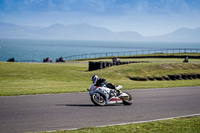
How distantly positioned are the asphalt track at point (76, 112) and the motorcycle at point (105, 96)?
26 cm

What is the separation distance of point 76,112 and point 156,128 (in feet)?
11.6

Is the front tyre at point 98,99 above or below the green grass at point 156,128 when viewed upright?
above

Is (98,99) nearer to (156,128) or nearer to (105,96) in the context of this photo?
(105,96)

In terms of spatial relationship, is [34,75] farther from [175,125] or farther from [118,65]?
[175,125]

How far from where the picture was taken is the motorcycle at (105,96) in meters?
12.1

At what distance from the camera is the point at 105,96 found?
1213 cm

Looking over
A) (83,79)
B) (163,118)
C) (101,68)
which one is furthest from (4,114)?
(101,68)

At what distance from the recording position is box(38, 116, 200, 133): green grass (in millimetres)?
7938

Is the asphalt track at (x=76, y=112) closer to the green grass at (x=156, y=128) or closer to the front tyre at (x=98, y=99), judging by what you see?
the front tyre at (x=98, y=99)

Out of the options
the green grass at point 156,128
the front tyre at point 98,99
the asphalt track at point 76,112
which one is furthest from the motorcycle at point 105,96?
the green grass at point 156,128

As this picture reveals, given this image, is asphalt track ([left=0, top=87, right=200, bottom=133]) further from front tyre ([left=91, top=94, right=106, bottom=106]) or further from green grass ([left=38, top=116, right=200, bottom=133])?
green grass ([left=38, top=116, right=200, bottom=133])

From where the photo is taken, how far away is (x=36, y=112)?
417 inches

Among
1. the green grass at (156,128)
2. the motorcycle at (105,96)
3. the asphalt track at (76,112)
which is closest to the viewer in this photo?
the green grass at (156,128)

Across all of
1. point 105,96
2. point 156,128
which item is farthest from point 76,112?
point 156,128
